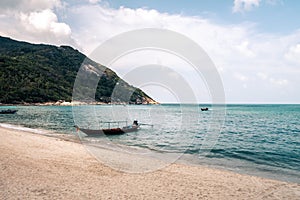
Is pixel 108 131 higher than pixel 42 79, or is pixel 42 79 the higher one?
pixel 42 79

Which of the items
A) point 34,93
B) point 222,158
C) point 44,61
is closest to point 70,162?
Answer: point 222,158

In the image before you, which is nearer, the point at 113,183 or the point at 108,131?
the point at 113,183

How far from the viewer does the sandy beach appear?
27.7 ft

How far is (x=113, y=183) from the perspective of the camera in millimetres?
9883

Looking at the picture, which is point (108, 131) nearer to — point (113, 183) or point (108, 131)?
point (108, 131)

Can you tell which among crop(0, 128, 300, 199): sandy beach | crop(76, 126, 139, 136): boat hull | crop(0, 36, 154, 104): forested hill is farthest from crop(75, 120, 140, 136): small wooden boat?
crop(0, 36, 154, 104): forested hill

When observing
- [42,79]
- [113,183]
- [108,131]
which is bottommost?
[108,131]

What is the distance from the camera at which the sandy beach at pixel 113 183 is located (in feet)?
27.7

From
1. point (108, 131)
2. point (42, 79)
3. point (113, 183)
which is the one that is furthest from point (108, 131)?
point (42, 79)

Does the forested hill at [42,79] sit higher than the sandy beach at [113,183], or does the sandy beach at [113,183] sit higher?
the forested hill at [42,79]

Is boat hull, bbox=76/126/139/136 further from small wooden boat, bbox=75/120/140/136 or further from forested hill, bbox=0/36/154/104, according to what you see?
forested hill, bbox=0/36/154/104

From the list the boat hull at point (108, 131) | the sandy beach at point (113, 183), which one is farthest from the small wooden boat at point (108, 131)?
the sandy beach at point (113, 183)

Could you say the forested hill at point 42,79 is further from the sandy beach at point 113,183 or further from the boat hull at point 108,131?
the sandy beach at point 113,183

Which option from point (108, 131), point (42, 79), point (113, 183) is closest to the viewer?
point (113, 183)
